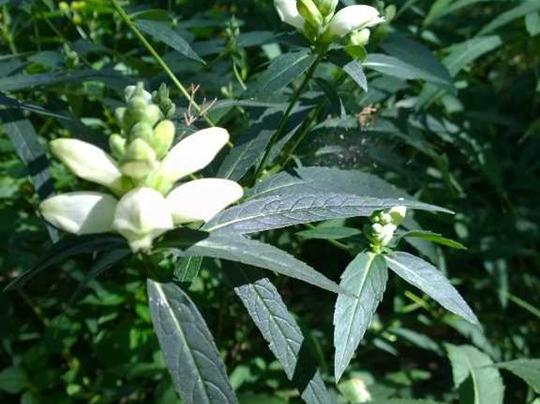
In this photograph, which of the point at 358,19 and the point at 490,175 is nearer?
the point at 358,19

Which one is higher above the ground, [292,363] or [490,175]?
[292,363]

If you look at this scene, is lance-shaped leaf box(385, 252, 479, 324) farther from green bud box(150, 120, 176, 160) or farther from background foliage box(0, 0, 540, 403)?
green bud box(150, 120, 176, 160)

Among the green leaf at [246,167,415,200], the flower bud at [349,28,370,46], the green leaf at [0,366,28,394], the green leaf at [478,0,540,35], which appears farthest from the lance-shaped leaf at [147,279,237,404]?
the green leaf at [478,0,540,35]

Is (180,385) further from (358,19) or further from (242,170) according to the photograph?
(358,19)

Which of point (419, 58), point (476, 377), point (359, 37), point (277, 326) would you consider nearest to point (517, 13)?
point (419, 58)

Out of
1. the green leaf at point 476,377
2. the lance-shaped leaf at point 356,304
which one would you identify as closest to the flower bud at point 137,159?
the lance-shaped leaf at point 356,304

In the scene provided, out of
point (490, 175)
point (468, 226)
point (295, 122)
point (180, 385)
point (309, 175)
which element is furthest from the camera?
point (468, 226)

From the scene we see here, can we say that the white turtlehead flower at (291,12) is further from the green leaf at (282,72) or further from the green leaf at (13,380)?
the green leaf at (13,380)

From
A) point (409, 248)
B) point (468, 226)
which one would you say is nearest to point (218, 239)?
point (409, 248)

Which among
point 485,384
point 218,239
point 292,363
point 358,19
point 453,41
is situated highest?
point 358,19
